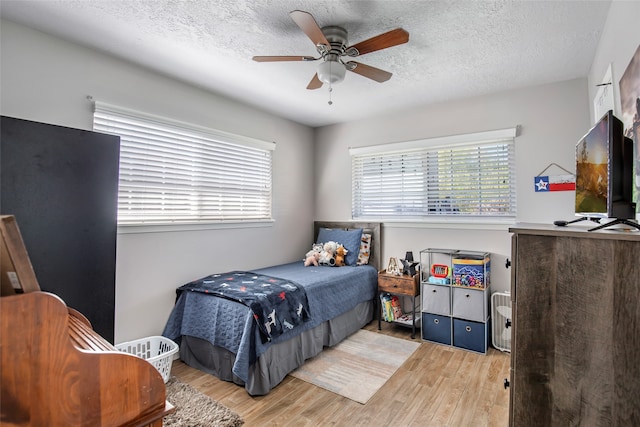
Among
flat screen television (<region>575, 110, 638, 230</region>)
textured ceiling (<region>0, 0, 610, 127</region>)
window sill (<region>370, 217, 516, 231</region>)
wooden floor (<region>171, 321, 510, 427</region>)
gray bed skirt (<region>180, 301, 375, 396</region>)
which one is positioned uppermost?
textured ceiling (<region>0, 0, 610, 127</region>)

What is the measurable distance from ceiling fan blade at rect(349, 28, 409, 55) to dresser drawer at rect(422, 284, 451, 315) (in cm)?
234

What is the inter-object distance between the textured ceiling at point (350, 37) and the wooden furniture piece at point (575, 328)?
1600 mm

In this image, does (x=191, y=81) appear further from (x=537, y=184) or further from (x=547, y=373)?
(x=537, y=184)

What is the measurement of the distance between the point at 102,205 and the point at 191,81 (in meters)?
1.57

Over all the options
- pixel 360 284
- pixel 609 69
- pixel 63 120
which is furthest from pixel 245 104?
pixel 609 69

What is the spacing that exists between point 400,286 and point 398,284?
3 cm

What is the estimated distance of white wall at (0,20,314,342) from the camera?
2.13m

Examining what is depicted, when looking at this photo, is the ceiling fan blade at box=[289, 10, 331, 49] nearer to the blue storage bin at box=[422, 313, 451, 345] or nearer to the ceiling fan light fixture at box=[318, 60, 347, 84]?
the ceiling fan light fixture at box=[318, 60, 347, 84]

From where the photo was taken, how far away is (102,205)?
198cm

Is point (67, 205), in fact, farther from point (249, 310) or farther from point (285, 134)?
point (285, 134)

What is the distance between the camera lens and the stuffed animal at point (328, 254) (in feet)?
12.4

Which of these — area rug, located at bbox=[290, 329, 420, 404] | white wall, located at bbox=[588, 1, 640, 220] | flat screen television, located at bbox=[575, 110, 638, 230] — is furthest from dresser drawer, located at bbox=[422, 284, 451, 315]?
white wall, located at bbox=[588, 1, 640, 220]

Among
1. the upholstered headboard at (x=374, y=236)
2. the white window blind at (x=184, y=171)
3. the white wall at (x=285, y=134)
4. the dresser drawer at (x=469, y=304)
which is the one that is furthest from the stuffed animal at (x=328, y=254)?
the dresser drawer at (x=469, y=304)

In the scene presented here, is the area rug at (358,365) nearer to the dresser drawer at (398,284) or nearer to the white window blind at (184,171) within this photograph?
the dresser drawer at (398,284)
